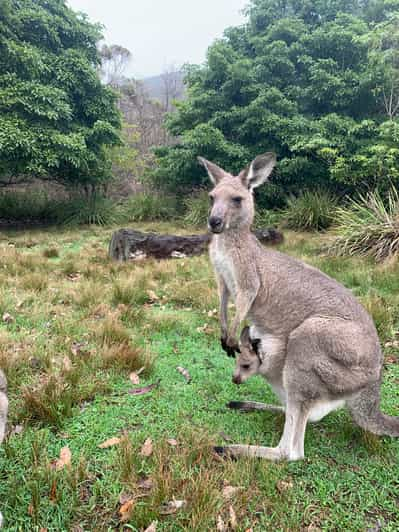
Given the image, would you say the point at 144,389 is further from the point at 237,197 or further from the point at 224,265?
the point at 237,197

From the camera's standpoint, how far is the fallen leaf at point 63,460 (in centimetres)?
178

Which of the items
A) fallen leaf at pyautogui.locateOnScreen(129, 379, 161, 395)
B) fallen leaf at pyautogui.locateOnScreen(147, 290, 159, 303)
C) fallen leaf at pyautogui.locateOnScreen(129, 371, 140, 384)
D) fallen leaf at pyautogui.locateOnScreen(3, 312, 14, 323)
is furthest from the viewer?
fallen leaf at pyautogui.locateOnScreen(147, 290, 159, 303)

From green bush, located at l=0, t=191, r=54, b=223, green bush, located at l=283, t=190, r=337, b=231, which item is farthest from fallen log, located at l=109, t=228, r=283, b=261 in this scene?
green bush, located at l=0, t=191, r=54, b=223

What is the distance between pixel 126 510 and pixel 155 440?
0.48 meters

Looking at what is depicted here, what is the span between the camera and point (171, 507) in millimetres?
1588

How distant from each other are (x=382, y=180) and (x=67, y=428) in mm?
10204

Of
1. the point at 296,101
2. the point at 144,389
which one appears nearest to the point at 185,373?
the point at 144,389

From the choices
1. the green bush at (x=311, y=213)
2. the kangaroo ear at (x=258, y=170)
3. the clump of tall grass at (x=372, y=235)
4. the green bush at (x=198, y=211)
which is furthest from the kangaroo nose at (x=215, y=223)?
the green bush at (x=198, y=211)

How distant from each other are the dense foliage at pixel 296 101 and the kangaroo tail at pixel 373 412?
8750 millimetres

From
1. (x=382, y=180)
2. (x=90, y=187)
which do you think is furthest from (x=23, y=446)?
(x=90, y=187)

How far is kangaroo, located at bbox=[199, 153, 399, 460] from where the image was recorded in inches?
72.9

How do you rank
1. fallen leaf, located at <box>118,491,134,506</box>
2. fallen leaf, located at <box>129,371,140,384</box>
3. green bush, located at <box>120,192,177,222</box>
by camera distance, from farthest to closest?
green bush, located at <box>120,192,177,222</box>, fallen leaf, located at <box>129,371,140,384</box>, fallen leaf, located at <box>118,491,134,506</box>

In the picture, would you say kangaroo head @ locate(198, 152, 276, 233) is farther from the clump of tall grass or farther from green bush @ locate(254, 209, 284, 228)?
green bush @ locate(254, 209, 284, 228)

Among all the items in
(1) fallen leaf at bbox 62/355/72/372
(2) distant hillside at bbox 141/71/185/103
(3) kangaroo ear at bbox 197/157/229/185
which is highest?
(2) distant hillside at bbox 141/71/185/103
